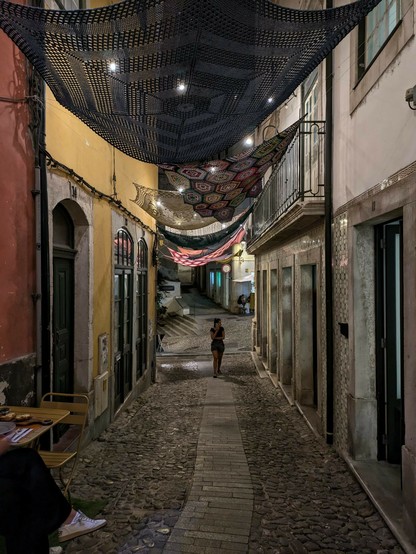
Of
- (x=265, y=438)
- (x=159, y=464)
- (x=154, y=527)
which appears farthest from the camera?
(x=265, y=438)

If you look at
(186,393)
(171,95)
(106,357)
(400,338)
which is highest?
(171,95)

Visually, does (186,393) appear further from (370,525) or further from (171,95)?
(171,95)

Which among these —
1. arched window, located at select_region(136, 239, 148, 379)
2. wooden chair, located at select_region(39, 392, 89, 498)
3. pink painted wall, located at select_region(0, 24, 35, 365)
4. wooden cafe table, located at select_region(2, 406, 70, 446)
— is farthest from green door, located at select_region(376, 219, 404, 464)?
arched window, located at select_region(136, 239, 148, 379)

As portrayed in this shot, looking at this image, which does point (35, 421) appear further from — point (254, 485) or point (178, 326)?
point (178, 326)

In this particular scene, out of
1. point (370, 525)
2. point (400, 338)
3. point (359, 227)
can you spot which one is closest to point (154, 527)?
point (370, 525)

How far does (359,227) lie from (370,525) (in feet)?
11.1

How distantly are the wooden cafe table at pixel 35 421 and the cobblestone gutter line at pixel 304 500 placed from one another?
7.09 feet

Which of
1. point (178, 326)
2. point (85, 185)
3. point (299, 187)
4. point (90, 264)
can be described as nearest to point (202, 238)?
point (299, 187)

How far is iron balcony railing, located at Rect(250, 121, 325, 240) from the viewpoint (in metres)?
6.82

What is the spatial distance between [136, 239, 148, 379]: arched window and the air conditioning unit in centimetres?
305

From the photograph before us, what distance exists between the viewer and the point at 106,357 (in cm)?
711

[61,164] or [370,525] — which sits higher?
[61,164]

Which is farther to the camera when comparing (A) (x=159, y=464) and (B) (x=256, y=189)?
(B) (x=256, y=189)

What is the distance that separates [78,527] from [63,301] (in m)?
3.13
